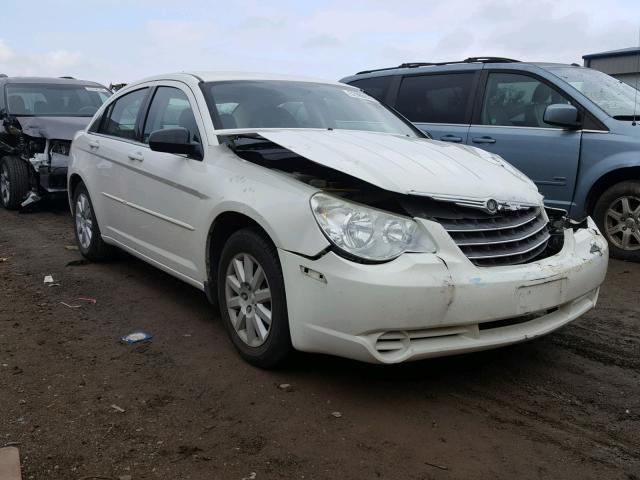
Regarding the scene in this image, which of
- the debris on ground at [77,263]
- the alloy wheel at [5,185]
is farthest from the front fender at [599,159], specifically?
the alloy wheel at [5,185]

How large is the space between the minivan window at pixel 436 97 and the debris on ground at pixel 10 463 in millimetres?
5159

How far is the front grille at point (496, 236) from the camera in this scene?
9.91 ft

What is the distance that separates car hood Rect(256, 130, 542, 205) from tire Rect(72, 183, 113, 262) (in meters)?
2.39

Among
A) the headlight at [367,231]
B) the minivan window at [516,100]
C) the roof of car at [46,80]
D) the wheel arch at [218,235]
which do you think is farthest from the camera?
the roof of car at [46,80]

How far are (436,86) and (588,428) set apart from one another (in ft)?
15.3

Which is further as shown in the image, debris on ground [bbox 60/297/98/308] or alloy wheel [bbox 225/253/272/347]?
debris on ground [bbox 60/297/98/308]

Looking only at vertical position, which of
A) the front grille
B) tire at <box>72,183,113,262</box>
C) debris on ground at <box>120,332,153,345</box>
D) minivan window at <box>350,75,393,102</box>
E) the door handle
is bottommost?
debris on ground at <box>120,332,153,345</box>

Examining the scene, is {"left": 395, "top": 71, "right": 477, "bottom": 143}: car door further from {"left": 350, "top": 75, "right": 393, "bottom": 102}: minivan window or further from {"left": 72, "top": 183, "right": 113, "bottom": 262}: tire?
{"left": 72, "top": 183, "right": 113, "bottom": 262}: tire

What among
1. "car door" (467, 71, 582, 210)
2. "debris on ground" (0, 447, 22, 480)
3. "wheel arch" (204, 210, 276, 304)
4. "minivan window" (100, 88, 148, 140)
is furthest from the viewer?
"car door" (467, 71, 582, 210)

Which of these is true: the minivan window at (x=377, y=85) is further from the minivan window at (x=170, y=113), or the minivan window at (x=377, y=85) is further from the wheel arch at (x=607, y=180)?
the minivan window at (x=170, y=113)

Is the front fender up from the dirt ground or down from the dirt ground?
up

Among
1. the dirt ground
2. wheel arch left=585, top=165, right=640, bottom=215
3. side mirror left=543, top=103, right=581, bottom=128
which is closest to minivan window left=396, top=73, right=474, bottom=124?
side mirror left=543, top=103, right=581, bottom=128

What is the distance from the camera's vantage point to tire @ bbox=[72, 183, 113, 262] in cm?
558

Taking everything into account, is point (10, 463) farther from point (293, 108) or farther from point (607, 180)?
point (607, 180)
